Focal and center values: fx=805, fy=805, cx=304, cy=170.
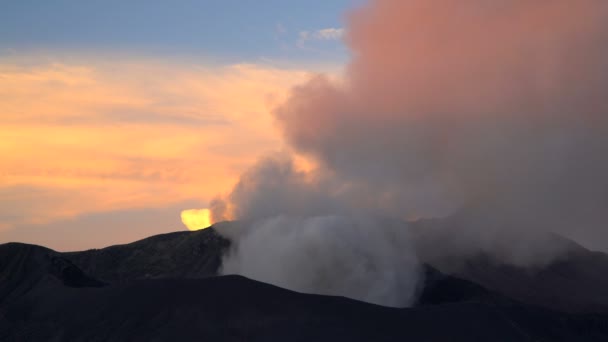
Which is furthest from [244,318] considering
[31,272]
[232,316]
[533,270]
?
[533,270]

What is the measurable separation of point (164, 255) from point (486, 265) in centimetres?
5211

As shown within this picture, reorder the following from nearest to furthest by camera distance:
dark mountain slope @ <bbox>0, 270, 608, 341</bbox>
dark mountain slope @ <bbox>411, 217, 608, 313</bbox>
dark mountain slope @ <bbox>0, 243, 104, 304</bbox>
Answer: dark mountain slope @ <bbox>0, 270, 608, 341</bbox>, dark mountain slope @ <bbox>0, 243, 104, 304</bbox>, dark mountain slope @ <bbox>411, 217, 608, 313</bbox>

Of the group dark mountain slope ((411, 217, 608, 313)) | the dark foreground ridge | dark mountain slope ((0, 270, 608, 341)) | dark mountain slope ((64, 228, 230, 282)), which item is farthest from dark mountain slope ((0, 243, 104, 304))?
dark mountain slope ((411, 217, 608, 313))

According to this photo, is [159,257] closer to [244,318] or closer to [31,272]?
[31,272]

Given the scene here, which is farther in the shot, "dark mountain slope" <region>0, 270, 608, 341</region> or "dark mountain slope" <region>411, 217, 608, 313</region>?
"dark mountain slope" <region>411, 217, 608, 313</region>

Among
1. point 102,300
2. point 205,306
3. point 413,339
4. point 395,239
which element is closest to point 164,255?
point 395,239

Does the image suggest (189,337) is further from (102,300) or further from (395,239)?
A: (395,239)

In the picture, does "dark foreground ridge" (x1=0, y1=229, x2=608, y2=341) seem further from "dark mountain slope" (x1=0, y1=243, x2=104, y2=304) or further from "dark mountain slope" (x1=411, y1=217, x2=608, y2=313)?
"dark mountain slope" (x1=411, y1=217, x2=608, y2=313)

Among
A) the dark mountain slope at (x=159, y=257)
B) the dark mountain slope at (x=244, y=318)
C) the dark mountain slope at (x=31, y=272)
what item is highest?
the dark mountain slope at (x=159, y=257)

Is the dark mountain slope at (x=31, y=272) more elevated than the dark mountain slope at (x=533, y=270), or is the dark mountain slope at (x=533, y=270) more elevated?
the dark mountain slope at (x=533, y=270)

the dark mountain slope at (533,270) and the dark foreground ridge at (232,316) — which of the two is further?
the dark mountain slope at (533,270)

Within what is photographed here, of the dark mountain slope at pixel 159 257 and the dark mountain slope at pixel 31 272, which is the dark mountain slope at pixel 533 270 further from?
the dark mountain slope at pixel 31 272

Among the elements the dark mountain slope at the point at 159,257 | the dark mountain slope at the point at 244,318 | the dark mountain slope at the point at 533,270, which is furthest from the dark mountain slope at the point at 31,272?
the dark mountain slope at the point at 533,270

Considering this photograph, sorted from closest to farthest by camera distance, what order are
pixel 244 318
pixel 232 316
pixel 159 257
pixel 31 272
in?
pixel 244 318, pixel 232 316, pixel 31 272, pixel 159 257
